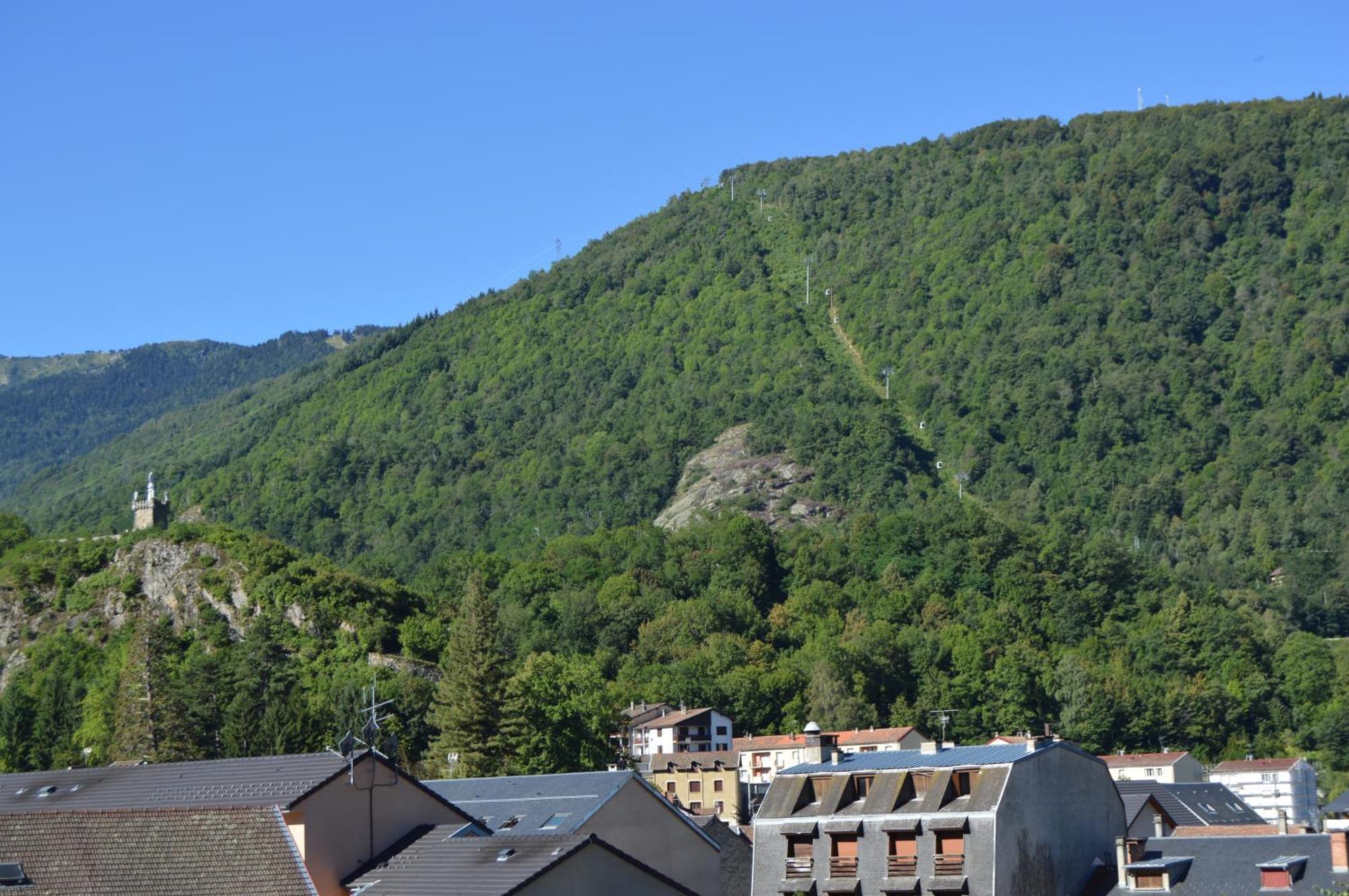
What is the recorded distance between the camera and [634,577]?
542 feet

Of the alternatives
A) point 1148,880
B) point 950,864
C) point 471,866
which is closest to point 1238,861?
point 1148,880

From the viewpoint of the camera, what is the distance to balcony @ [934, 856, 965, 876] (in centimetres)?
5069

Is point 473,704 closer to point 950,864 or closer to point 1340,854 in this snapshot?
point 950,864

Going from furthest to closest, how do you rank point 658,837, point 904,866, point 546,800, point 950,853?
1. point 904,866
2. point 546,800
3. point 950,853
4. point 658,837

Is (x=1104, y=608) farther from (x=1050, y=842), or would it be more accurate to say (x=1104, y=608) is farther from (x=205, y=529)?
(x=1050, y=842)

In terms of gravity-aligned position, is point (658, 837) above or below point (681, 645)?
below

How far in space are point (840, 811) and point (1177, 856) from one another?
9.20 m

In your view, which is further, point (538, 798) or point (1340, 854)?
point (538, 798)

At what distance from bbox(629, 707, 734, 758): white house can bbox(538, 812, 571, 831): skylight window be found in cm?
7496

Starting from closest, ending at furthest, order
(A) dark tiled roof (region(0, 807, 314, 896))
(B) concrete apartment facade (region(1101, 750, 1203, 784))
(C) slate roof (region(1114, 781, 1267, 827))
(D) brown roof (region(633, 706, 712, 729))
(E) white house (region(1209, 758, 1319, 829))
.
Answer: (A) dark tiled roof (region(0, 807, 314, 896)), (C) slate roof (region(1114, 781, 1267, 827)), (B) concrete apartment facade (region(1101, 750, 1203, 784)), (E) white house (region(1209, 758, 1319, 829)), (D) brown roof (region(633, 706, 712, 729))

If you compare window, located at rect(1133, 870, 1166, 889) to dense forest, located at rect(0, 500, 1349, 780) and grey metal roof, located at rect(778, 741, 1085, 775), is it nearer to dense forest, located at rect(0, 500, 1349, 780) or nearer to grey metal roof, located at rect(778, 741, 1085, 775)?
grey metal roof, located at rect(778, 741, 1085, 775)

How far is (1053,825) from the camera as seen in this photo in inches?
2088

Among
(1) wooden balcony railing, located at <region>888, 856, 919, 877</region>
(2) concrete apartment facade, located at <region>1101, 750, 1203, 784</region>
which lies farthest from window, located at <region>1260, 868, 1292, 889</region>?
(2) concrete apartment facade, located at <region>1101, 750, 1203, 784</region>

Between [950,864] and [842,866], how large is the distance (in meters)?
3.38
